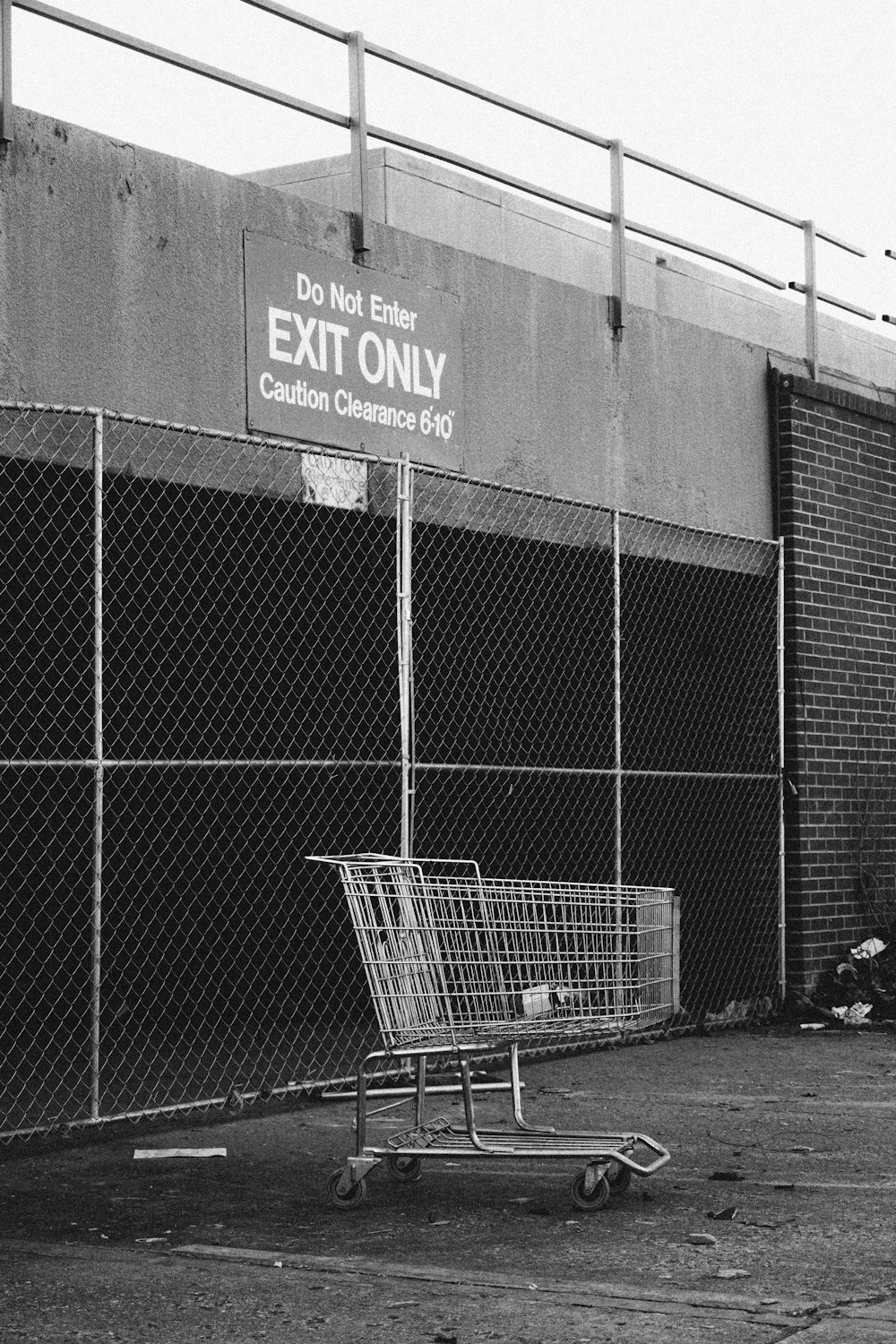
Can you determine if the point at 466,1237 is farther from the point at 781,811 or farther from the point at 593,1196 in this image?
the point at 781,811

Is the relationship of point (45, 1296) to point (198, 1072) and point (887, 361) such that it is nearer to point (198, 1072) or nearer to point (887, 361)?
point (198, 1072)

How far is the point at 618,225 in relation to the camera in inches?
460

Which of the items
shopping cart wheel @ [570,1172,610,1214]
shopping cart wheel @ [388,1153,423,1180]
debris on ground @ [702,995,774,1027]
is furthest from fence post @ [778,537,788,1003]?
shopping cart wheel @ [570,1172,610,1214]

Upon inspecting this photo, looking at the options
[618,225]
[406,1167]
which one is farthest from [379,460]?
[406,1167]

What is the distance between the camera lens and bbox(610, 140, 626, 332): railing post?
38.0 ft

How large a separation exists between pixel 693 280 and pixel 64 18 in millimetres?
11835

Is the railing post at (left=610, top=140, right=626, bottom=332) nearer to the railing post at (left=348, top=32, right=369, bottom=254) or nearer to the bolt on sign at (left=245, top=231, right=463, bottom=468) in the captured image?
the bolt on sign at (left=245, top=231, right=463, bottom=468)

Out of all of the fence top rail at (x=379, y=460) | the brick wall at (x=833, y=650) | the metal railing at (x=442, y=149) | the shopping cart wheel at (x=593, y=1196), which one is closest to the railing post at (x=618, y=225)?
the metal railing at (x=442, y=149)

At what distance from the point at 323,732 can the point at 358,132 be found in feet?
17.9

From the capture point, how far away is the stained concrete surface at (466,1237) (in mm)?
4895

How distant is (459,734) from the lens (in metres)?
14.0

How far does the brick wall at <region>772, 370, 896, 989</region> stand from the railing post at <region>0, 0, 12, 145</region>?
21.6ft

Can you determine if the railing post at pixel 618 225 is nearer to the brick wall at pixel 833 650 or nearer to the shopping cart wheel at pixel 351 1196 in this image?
the brick wall at pixel 833 650

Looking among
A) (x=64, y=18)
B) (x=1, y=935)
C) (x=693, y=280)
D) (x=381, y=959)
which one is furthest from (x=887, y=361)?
(x=381, y=959)
